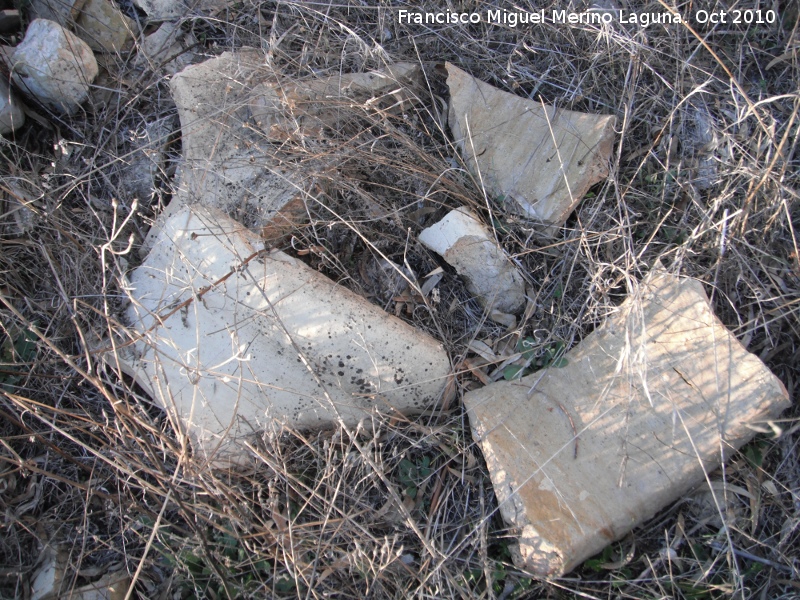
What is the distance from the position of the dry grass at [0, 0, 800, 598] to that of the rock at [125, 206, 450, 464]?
0.10 meters

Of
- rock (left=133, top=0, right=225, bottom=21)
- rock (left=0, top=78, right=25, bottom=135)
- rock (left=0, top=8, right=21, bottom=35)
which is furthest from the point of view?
rock (left=133, top=0, right=225, bottom=21)

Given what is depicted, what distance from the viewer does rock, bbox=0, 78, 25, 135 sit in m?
2.25

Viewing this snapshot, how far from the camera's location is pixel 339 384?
183 centimetres

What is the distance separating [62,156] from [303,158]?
1080 millimetres

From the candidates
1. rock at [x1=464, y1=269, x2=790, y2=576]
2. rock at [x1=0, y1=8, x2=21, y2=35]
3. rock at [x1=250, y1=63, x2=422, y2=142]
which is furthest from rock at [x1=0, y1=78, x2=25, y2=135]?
rock at [x1=464, y1=269, x2=790, y2=576]

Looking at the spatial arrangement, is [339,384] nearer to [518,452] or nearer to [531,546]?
[518,452]

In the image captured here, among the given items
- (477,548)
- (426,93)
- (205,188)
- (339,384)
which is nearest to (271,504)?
(339,384)

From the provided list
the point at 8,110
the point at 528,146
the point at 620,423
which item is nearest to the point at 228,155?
the point at 8,110

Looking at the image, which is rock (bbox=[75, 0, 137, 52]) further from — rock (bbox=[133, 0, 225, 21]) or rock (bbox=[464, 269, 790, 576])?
rock (bbox=[464, 269, 790, 576])

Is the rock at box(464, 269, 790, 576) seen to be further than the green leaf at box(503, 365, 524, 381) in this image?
No

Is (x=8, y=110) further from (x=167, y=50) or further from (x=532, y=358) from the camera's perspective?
(x=532, y=358)

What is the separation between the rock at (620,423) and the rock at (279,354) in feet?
0.87

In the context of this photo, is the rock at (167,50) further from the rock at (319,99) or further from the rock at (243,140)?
the rock at (319,99)

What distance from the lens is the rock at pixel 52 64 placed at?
227cm
